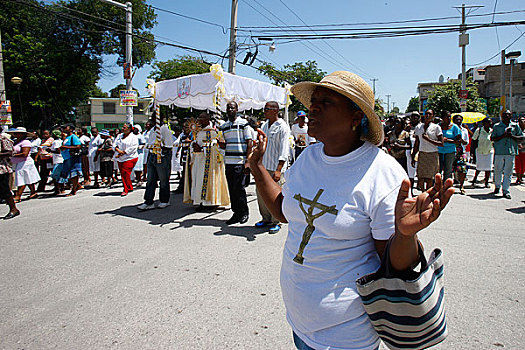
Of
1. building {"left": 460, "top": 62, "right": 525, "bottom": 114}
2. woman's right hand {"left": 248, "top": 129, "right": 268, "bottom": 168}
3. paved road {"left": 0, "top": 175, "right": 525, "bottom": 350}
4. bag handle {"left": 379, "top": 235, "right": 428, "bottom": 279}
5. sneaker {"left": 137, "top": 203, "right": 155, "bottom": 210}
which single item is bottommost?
paved road {"left": 0, "top": 175, "right": 525, "bottom": 350}

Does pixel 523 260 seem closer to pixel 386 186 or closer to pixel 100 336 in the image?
pixel 386 186

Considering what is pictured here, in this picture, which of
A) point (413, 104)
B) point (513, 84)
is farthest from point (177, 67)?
point (413, 104)

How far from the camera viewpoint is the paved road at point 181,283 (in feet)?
9.05

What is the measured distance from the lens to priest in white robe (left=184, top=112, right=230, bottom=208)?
7.18 meters

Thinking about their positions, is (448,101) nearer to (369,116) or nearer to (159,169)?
(159,169)

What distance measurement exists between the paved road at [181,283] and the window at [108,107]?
160ft

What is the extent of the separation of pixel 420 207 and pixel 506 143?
852 cm

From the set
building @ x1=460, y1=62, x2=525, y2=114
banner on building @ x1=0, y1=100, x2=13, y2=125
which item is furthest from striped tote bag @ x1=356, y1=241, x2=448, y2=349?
building @ x1=460, y1=62, x2=525, y2=114

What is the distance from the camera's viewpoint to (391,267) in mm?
1263

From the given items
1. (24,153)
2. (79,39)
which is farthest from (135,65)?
(24,153)

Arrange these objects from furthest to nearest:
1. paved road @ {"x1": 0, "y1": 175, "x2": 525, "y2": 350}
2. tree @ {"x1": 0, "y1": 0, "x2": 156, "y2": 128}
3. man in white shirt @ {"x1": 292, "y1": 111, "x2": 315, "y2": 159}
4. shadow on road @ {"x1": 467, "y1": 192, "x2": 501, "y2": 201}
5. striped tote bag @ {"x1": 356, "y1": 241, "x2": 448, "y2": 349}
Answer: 1. tree @ {"x1": 0, "y1": 0, "x2": 156, "y2": 128}
2. man in white shirt @ {"x1": 292, "y1": 111, "x2": 315, "y2": 159}
3. shadow on road @ {"x1": 467, "y1": 192, "x2": 501, "y2": 201}
4. paved road @ {"x1": 0, "y1": 175, "x2": 525, "y2": 350}
5. striped tote bag @ {"x1": 356, "y1": 241, "x2": 448, "y2": 349}

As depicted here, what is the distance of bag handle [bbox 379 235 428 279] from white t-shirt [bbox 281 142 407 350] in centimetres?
7

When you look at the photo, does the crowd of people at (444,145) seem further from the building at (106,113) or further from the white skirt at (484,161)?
the building at (106,113)

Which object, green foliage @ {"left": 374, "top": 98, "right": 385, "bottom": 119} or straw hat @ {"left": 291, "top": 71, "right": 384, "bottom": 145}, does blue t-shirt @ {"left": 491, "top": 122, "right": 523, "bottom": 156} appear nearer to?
green foliage @ {"left": 374, "top": 98, "right": 385, "bottom": 119}
